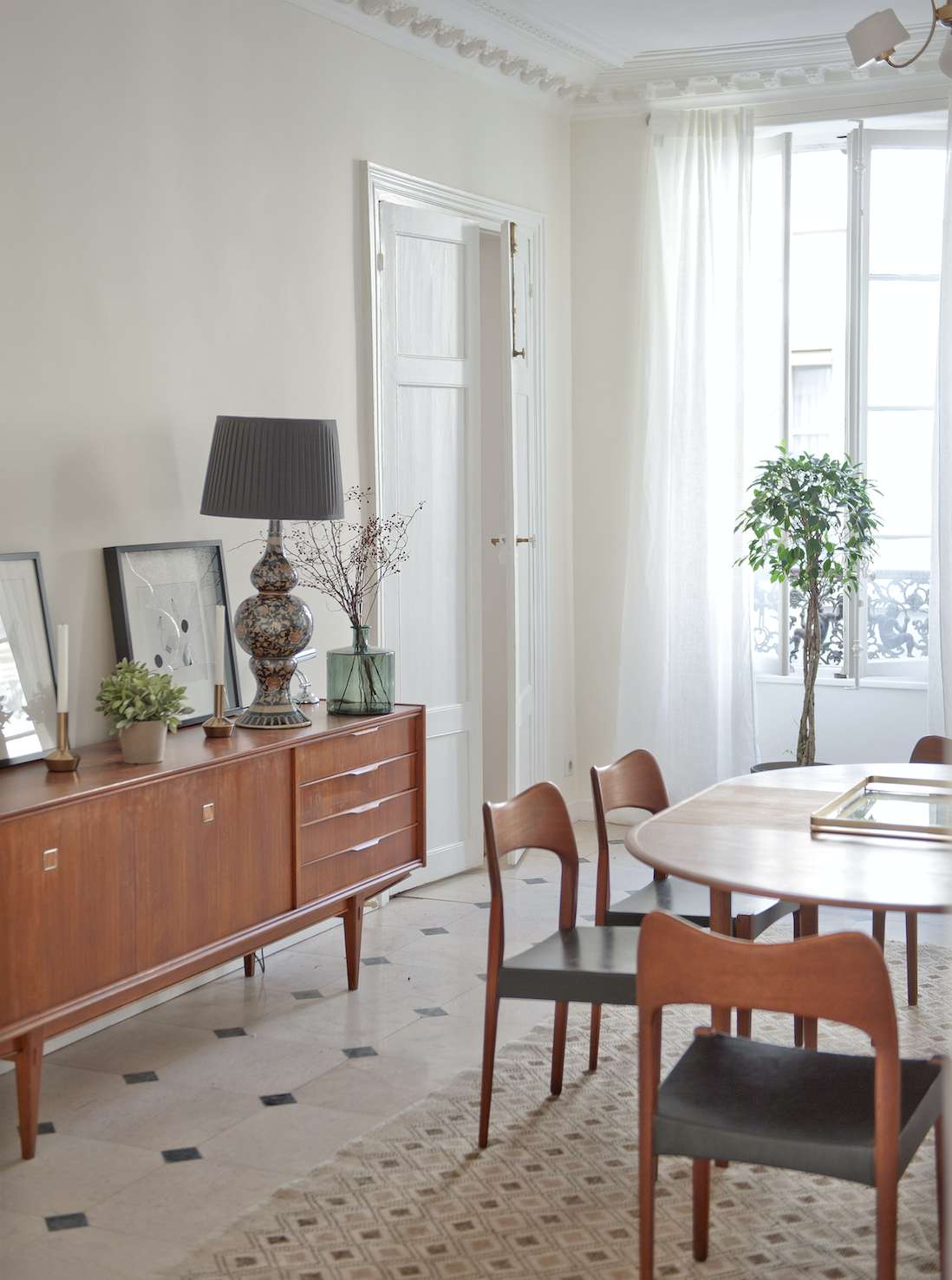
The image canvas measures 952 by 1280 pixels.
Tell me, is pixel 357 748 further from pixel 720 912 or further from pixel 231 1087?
pixel 720 912

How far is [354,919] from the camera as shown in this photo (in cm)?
452

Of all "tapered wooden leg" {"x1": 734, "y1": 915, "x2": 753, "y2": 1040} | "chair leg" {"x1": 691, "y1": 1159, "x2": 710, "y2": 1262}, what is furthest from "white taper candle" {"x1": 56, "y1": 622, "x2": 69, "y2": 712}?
"chair leg" {"x1": 691, "y1": 1159, "x2": 710, "y2": 1262}

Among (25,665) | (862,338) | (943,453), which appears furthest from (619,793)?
(862,338)

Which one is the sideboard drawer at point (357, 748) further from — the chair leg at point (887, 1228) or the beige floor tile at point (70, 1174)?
the chair leg at point (887, 1228)

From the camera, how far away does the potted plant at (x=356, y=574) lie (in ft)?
14.8

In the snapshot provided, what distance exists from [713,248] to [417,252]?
5.23 feet

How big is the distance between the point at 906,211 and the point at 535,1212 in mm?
5130

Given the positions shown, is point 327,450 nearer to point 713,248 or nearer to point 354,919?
point 354,919

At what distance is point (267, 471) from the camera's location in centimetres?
408

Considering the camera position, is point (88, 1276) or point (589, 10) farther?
point (589, 10)

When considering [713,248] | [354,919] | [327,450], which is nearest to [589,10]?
[713,248]

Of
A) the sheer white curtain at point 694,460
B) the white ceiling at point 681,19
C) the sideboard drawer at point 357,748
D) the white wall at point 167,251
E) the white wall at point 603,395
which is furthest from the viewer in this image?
the white wall at point 603,395

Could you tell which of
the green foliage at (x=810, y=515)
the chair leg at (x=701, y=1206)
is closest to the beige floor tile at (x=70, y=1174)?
the chair leg at (x=701, y=1206)

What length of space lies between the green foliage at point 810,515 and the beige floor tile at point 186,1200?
3.70m
